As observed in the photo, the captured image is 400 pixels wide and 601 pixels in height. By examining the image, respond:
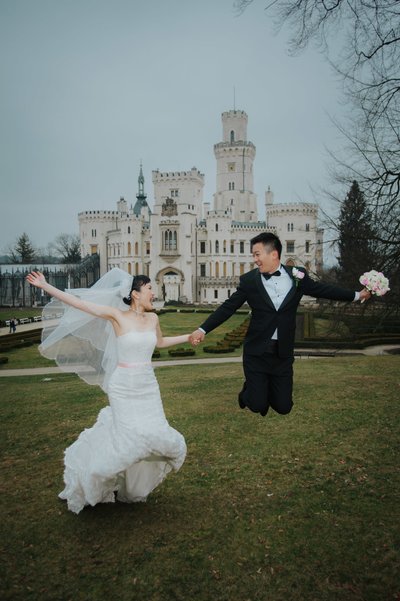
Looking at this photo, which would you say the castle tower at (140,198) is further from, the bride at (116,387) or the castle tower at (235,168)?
the bride at (116,387)

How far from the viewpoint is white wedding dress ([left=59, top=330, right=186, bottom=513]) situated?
4336 mm

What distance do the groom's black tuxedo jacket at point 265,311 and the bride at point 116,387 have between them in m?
0.83

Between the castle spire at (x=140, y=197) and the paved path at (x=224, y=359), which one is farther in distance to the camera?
the castle spire at (x=140, y=197)

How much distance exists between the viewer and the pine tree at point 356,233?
1091cm

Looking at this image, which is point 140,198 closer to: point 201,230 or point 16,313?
point 201,230

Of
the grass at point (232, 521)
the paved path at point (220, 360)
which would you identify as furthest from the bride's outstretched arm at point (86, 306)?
the paved path at point (220, 360)

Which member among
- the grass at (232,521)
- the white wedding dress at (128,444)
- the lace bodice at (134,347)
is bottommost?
the grass at (232,521)

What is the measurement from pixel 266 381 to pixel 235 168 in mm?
67069

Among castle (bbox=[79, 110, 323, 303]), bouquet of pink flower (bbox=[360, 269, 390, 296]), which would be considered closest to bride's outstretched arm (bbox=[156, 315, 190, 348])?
bouquet of pink flower (bbox=[360, 269, 390, 296])

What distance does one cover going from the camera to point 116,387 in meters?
4.57

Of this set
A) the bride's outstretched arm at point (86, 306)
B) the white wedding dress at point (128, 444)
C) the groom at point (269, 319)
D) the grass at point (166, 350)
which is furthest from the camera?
the grass at point (166, 350)

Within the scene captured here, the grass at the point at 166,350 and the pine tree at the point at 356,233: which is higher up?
the pine tree at the point at 356,233

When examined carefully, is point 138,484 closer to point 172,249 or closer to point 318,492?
point 318,492

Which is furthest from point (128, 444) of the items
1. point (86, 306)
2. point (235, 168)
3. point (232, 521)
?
point (235, 168)
